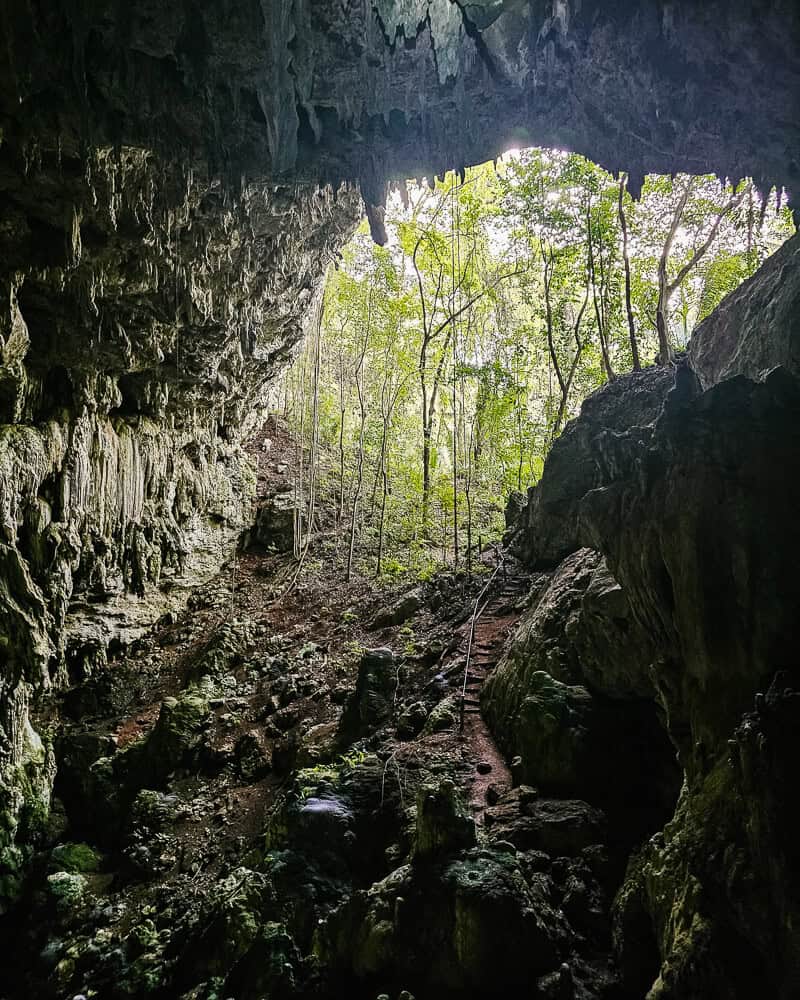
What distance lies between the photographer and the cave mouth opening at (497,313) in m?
10.8

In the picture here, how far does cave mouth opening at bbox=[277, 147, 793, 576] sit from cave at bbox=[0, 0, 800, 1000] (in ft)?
4.71

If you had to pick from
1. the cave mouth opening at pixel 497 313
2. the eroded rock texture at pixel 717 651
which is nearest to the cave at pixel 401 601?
the eroded rock texture at pixel 717 651

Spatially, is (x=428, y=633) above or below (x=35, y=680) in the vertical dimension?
above

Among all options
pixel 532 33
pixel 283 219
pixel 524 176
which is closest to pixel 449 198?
pixel 524 176

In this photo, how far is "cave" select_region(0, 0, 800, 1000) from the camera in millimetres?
3969

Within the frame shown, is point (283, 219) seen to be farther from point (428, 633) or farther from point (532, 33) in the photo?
point (428, 633)

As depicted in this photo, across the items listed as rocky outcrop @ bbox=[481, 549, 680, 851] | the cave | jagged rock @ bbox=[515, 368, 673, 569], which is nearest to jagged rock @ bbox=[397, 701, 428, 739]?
the cave

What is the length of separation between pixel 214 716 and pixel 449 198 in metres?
14.0

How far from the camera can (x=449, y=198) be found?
15.8m

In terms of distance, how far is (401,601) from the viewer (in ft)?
39.4

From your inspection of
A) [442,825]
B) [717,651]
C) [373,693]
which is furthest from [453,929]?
[373,693]

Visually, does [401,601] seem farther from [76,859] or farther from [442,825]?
[442,825]

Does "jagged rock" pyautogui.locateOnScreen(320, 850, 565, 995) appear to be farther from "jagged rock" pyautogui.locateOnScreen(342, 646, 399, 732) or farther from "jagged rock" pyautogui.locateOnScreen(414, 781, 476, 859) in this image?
"jagged rock" pyautogui.locateOnScreen(342, 646, 399, 732)

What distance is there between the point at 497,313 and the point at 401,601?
463 inches
